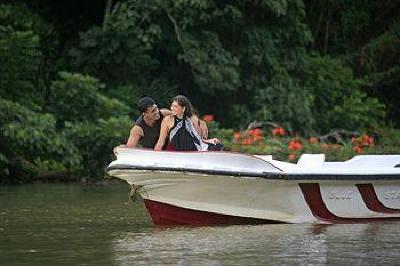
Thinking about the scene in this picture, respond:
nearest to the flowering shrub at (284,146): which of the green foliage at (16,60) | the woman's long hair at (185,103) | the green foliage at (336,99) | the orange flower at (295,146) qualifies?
the orange flower at (295,146)

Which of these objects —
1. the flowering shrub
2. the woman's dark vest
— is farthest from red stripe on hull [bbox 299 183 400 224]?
the flowering shrub

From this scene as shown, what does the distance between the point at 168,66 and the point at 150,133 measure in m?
14.3

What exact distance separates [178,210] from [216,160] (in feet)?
2.77

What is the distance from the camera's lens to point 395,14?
32.2 meters

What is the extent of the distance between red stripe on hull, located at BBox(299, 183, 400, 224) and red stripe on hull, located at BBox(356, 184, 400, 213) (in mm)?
114

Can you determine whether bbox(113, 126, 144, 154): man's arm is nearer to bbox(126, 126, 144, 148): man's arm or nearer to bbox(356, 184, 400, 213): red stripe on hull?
bbox(126, 126, 144, 148): man's arm

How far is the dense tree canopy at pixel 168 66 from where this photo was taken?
23.5 metres

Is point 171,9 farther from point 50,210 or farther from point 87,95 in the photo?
point 50,210

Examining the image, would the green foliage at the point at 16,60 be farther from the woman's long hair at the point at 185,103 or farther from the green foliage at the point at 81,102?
the woman's long hair at the point at 185,103

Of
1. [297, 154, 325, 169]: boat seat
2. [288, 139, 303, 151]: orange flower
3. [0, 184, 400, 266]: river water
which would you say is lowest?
[0, 184, 400, 266]: river water

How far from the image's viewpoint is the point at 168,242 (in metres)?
11.1

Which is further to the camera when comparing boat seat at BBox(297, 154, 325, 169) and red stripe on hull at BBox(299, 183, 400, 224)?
boat seat at BBox(297, 154, 325, 169)

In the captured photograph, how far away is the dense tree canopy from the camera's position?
23.5m

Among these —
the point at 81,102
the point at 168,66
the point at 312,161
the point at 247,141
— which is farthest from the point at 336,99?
the point at 312,161
